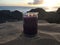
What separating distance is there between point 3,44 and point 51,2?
6.09 feet

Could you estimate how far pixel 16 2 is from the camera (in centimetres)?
268

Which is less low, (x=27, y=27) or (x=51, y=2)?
(x=51, y=2)

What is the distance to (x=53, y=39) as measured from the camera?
934 millimetres

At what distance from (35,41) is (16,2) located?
1831mm

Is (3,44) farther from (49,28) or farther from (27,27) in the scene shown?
(49,28)

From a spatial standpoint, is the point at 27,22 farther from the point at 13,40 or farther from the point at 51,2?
the point at 51,2

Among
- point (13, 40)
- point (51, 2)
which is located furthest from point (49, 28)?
point (51, 2)

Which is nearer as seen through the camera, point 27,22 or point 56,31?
point 27,22

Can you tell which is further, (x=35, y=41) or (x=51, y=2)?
(x=51, y=2)

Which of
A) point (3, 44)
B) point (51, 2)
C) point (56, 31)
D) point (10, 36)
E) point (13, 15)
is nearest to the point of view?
point (3, 44)

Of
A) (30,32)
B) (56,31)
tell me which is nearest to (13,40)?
(30,32)

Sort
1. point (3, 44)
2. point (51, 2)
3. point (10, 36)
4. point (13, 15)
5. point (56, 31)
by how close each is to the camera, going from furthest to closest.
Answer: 1. point (51, 2)
2. point (13, 15)
3. point (56, 31)
4. point (10, 36)
5. point (3, 44)

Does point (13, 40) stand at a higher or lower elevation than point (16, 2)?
lower

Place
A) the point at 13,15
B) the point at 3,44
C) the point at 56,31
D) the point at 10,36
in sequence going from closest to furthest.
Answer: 1. the point at 3,44
2. the point at 10,36
3. the point at 56,31
4. the point at 13,15
